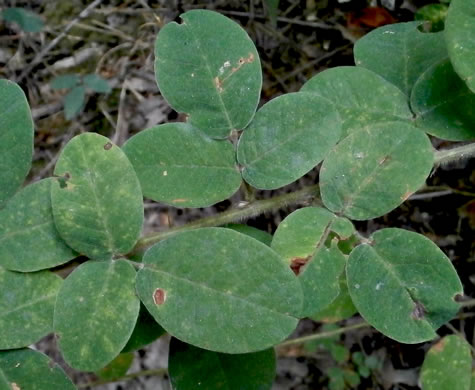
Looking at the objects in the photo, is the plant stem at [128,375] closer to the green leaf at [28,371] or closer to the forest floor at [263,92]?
the forest floor at [263,92]

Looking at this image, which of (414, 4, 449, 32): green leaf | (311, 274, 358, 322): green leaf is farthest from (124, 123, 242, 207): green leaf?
(414, 4, 449, 32): green leaf

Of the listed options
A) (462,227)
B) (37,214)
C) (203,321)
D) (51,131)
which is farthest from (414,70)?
(51,131)

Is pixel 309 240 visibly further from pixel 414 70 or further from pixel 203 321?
pixel 414 70

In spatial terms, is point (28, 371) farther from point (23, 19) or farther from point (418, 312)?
point (23, 19)

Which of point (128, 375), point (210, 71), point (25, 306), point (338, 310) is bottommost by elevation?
point (128, 375)

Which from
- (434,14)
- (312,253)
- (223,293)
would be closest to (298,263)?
(312,253)
